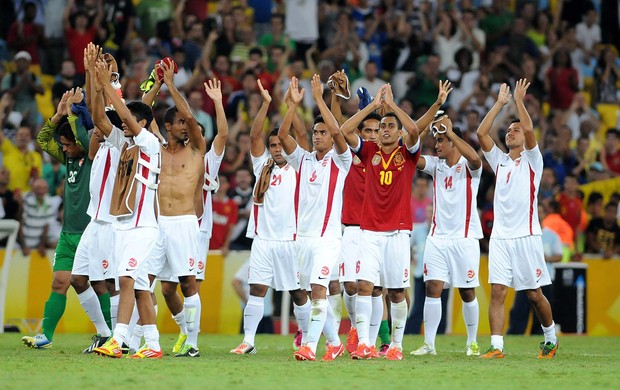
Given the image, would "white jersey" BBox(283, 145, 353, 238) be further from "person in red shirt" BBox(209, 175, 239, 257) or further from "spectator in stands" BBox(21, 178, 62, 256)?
"spectator in stands" BBox(21, 178, 62, 256)

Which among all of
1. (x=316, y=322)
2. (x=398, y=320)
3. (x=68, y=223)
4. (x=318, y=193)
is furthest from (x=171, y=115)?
(x=398, y=320)

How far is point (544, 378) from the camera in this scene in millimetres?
11703

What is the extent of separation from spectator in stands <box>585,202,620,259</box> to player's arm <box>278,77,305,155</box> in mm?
9574

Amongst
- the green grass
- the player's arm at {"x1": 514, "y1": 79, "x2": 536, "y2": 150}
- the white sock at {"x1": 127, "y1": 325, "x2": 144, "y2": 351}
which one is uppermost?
the player's arm at {"x1": 514, "y1": 79, "x2": 536, "y2": 150}

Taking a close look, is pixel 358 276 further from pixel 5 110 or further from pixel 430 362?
pixel 5 110

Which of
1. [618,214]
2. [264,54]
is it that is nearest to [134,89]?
[264,54]

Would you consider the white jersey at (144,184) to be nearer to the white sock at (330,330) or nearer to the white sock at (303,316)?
the white sock at (330,330)

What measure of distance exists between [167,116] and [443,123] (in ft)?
12.5

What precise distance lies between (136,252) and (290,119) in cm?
249

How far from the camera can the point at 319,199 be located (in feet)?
48.6

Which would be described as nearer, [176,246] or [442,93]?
[176,246]

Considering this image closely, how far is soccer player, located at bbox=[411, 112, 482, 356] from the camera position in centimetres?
1557

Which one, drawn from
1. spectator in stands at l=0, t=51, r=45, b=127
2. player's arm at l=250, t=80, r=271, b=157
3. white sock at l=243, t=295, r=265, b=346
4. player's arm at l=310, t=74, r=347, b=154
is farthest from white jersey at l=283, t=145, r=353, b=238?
spectator in stands at l=0, t=51, r=45, b=127

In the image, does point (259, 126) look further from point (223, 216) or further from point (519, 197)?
point (223, 216)
